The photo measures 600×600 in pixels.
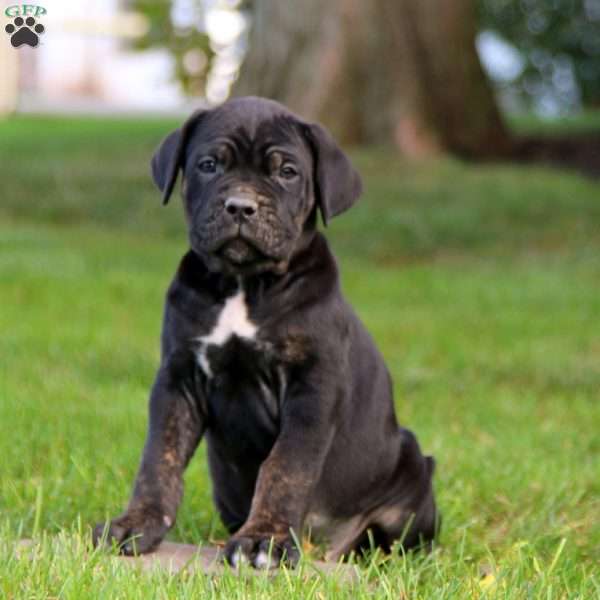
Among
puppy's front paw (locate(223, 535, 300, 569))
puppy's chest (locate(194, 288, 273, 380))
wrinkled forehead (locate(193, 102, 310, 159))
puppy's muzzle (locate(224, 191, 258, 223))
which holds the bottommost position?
puppy's front paw (locate(223, 535, 300, 569))

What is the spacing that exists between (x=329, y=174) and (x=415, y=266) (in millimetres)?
9411

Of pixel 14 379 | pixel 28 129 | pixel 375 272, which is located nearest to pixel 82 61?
pixel 28 129

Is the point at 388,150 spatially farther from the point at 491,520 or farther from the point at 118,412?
the point at 491,520

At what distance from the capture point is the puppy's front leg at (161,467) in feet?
14.0

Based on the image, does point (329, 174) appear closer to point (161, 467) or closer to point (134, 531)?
point (161, 467)

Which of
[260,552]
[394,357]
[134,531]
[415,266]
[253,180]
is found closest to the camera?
[260,552]

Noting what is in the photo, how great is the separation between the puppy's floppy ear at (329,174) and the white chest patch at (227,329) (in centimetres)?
51

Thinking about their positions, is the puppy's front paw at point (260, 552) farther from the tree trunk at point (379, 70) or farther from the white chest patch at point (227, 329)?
the tree trunk at point (379, 70)

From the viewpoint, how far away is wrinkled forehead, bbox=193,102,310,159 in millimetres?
4480

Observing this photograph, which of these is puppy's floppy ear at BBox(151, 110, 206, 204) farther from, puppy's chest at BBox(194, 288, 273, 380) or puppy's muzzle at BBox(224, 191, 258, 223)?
puppy's chest at BBox(194, 288, 273, 380)

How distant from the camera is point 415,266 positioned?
13984mm

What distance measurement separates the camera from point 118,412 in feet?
22.2

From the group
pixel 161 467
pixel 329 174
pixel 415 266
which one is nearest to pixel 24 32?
pixel 329 174

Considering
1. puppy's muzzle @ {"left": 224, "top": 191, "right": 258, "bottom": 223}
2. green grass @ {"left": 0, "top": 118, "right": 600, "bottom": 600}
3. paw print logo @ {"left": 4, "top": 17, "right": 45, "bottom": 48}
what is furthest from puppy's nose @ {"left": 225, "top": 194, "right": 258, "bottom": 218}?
paw print logo @ {"left": 4, "top": 17, "right": 45, "bottom": 48}
